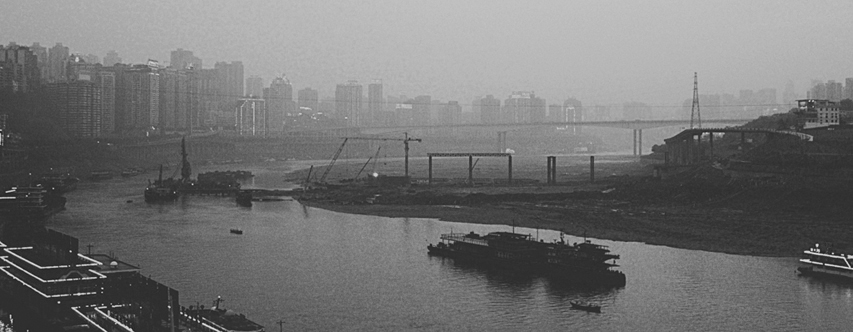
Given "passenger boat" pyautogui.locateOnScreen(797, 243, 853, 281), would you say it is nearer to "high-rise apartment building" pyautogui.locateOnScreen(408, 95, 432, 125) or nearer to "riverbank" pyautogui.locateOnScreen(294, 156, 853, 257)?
"riverbank" pyautogui.locateOnScreen(294, 156, 853, 257)

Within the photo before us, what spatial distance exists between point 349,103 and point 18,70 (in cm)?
3766

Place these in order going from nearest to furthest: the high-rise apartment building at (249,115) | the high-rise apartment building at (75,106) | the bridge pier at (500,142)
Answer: the high-rise apartment building at (75,106) < the bridge pier at (500,142) < the high-rise apartment building at (249,115)

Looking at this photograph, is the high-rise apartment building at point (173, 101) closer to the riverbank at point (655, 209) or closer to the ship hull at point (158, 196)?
the ship hull at point (158, 196)

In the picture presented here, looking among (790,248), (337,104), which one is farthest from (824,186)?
(337,104)

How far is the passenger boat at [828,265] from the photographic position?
12.2m

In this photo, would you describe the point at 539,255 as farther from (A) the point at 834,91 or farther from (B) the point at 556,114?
(B) the point at 556,114

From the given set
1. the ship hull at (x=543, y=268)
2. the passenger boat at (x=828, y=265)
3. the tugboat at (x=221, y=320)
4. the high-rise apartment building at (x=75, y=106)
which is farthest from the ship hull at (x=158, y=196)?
the high-rise apartment building at (x=75, y=106)

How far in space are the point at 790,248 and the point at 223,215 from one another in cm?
1243

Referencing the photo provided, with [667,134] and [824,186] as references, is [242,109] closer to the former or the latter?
[667,134]

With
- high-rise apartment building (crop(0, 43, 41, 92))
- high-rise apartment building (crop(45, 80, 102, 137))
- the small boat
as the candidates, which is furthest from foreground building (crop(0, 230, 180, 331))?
high-rise apartment building (crop(45, 80, 102, 137))

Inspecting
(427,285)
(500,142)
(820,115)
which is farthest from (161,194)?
(500,142)

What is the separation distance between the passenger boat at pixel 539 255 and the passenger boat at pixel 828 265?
2546 mm

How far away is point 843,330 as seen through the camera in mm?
9641

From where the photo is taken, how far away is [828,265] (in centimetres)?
1235
